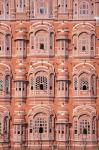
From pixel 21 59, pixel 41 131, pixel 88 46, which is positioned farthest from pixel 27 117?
pixel 88 46

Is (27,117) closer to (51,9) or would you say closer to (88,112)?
(88,112)

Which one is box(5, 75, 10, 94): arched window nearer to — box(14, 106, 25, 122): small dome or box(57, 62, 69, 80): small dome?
box(14, 106, 25, 122): small dome

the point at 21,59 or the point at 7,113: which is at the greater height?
the point at 21,59

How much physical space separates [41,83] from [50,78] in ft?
2.35

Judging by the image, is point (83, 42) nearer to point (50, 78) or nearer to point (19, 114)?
point (50, 78)

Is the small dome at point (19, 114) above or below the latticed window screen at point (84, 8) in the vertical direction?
below

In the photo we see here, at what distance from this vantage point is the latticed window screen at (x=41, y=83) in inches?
1516

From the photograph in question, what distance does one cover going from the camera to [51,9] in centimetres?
3947

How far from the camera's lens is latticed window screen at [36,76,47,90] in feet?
126

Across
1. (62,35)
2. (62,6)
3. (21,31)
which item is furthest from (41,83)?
(62,6)

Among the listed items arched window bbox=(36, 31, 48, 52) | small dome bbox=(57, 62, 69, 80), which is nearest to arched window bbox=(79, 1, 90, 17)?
arched window bbox=(36, 31, 48, 52)

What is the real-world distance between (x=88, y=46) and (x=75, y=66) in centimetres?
169

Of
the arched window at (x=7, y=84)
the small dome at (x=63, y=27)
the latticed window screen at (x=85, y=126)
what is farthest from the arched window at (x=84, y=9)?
the latticed window screen at (x=85, y=126)

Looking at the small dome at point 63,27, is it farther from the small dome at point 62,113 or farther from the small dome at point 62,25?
the small dome at point 62,113
